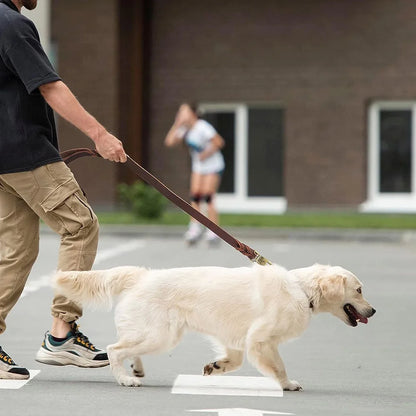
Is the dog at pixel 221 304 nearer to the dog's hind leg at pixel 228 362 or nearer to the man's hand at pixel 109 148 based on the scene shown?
the dog's hind leg at pixel 228 362

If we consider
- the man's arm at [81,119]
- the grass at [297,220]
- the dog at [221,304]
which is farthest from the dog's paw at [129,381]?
the grass at [297,220]

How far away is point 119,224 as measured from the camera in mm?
21250

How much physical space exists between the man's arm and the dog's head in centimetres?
125

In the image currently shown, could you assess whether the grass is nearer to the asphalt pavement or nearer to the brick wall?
the brick wall

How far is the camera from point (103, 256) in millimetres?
15680

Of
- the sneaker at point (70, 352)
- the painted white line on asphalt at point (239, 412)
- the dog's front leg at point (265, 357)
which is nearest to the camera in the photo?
the painted white line on asphalt at point (239, 412)

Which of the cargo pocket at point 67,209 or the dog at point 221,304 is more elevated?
the cargo pocket at point 67,209

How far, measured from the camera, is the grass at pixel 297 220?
68.7ft

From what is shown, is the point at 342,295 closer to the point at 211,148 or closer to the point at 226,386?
the point at 226,386

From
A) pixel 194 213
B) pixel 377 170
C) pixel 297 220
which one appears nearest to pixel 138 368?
pixel 194 213

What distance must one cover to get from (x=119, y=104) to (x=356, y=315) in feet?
66.0

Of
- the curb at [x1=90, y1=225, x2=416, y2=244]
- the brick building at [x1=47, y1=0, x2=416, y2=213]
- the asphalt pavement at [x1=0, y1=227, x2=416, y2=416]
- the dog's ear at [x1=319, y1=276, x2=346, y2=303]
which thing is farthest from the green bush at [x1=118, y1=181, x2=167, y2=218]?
the dog's ear at [x1=319, y1=276, x2=346, y2=303]

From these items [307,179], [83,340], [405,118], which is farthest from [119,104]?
[83,340]

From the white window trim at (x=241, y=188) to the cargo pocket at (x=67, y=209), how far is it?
803 inches
